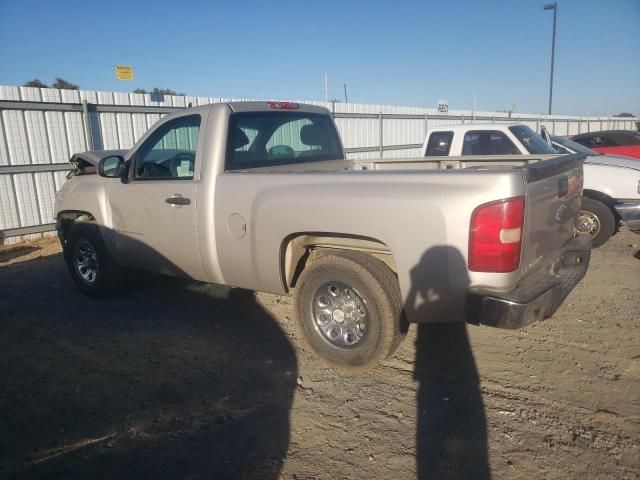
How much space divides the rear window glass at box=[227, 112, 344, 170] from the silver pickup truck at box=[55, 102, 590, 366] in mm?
14

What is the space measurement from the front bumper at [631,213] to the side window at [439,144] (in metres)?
2.66

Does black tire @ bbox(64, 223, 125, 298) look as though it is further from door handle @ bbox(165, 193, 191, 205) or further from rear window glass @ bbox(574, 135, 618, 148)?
rear window glass @ bbox(574, 135, 618, 148)

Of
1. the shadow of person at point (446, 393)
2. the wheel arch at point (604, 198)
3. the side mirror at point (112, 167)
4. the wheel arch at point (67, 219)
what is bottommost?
the shadow of person at point (446, 393)

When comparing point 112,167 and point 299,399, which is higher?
point 112,167

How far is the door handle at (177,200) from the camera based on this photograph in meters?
4.12

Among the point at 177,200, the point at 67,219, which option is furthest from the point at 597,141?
the point at 67,219

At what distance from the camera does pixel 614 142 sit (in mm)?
11320

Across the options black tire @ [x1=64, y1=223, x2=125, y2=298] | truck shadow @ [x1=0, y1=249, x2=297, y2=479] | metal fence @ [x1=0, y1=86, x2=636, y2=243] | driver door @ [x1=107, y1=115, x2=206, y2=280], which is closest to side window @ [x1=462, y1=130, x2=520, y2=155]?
truck shadow @ [x1=0, y1=249, x2=297, y2=479]

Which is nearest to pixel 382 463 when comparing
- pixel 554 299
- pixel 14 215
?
pixel 554 299

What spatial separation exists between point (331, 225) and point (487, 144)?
16.9ft

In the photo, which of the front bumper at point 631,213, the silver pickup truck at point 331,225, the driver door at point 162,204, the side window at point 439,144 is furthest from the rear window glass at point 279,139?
the front bumper at point 631,213

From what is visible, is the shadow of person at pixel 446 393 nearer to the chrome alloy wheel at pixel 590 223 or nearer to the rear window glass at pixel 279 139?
the rear window glass at pixel 279 139

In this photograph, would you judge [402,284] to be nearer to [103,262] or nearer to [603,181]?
[103,262]

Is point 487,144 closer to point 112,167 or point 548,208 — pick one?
point 548,208
